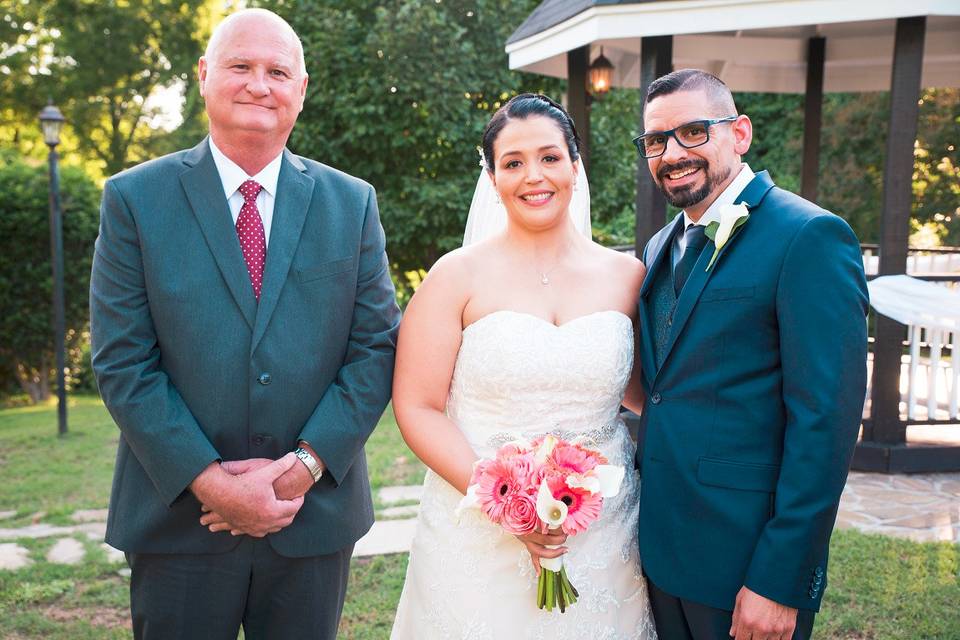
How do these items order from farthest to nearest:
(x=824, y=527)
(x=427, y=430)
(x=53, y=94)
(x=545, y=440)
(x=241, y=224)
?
(x=53, y=94) → (x=427, y=430) → (x=241, y=224) → (x=545, y=440) → (x=824, y=527)

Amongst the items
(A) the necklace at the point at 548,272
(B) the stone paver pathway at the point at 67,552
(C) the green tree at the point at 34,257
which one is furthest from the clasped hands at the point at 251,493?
(C) the green tree at the point at 34,257

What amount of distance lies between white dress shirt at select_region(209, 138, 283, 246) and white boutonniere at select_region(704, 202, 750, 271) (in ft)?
4.58

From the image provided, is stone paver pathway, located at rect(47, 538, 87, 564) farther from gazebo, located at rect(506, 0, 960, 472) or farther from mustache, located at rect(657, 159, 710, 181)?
gazebo, located at rect(506, 0, 960, 472)

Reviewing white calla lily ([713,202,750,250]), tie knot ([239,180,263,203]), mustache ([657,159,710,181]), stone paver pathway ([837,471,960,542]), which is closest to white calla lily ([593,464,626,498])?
white calla lily ([713,202,750,250])

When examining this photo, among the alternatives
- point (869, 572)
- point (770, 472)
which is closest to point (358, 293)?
point (770, 472)

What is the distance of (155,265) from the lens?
100 inches

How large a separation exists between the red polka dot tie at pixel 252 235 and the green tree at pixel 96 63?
2401 cm

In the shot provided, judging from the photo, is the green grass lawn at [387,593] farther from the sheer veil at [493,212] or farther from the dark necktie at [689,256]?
the dark necktie at [689,256]

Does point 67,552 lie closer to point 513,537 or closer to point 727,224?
point 513,537

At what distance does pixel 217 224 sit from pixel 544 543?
4.67ft

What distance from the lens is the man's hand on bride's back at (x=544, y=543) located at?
8.34 ft

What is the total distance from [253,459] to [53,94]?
25.0m

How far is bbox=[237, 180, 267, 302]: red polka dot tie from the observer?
8.75ft

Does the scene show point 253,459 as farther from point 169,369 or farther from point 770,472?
point 770,472
